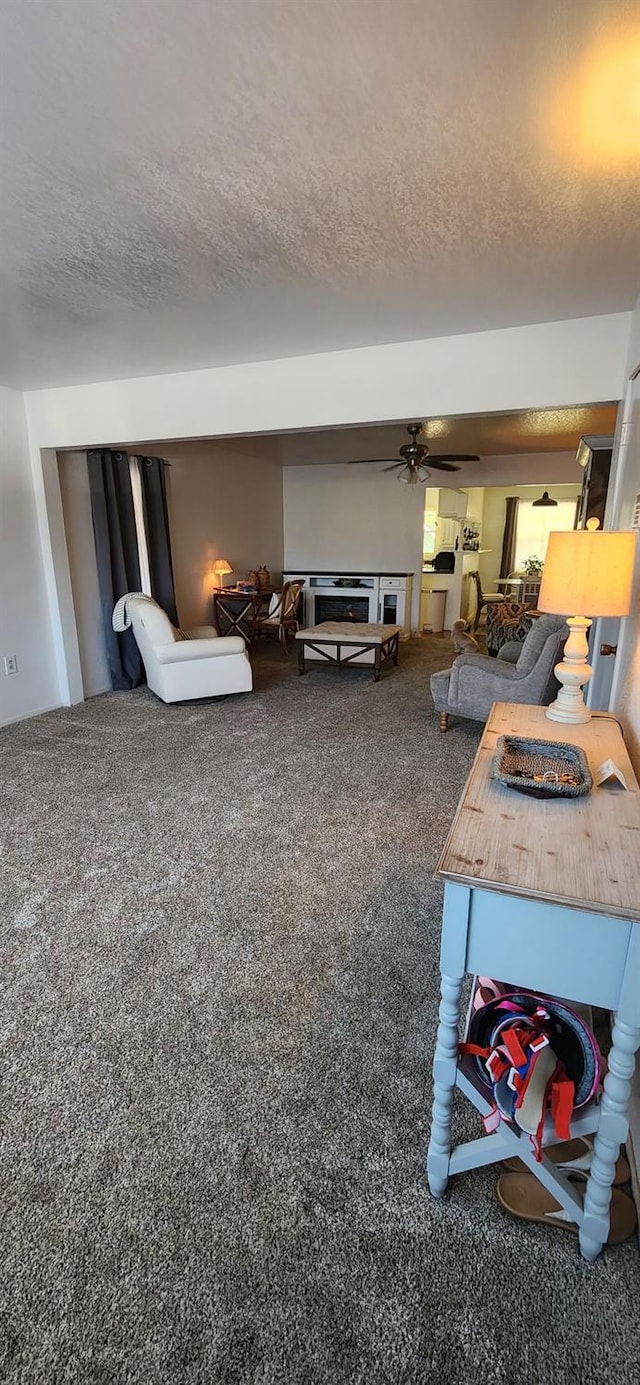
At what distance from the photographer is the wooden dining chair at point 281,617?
6.70 meters

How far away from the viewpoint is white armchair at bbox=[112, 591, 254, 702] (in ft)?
14.6

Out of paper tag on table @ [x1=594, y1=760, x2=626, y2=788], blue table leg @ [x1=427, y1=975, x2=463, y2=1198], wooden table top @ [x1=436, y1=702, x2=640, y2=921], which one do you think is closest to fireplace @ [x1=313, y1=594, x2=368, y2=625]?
paper tag on table @ [x1=594, y1=760, x2=626, y2=788]

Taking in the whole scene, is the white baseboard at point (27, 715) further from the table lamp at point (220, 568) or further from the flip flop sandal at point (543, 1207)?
the flip flop sandal at point (543, 1207)

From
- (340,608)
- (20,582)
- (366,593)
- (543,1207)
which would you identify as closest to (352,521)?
(366,593)

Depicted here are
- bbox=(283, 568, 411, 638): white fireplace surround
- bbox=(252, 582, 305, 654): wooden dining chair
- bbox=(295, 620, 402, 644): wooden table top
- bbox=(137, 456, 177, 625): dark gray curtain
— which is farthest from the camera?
bbox=(283, 568, 411, 638): white fireplace surround

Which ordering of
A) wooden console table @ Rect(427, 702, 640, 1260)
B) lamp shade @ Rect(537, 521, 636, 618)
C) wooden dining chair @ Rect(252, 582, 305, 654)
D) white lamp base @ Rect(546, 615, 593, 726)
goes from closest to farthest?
wooden console table @ Rect(427, 702, 640, 1260), lamp shade @ Rect(537, 521, 636, 618), white lamp base @ Rect(546, 615, 593, 726), wooden dining chair @ Rect(252, 582, 305, 654)

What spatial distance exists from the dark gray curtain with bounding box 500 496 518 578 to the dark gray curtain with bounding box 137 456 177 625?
6191 mm

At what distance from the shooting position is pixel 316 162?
1528 millimetres

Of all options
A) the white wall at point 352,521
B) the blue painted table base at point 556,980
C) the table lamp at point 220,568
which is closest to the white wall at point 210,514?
the table lamp at point 220,568

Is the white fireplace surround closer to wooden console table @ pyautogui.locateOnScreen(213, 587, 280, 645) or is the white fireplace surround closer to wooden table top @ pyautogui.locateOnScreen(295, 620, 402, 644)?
wooden console table @ pyautogui.locateOnScreen(213, 587, 280, 645)

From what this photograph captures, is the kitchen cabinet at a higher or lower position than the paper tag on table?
higher

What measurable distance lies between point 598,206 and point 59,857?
3036mm

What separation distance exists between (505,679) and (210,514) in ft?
13.4

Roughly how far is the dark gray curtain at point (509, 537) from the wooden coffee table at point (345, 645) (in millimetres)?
4867
